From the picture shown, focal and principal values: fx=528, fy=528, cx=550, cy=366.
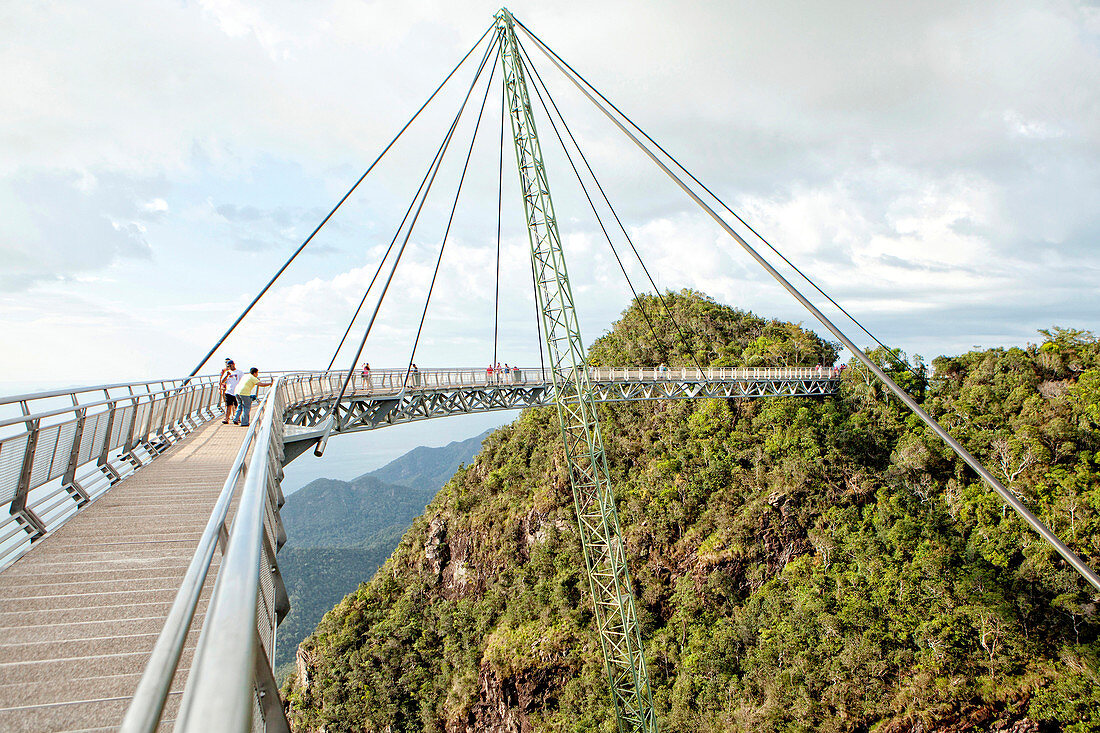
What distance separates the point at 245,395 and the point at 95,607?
8.55m

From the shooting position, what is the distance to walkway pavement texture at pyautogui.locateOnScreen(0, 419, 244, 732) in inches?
107

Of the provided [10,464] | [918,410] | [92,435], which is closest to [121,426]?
[92,435]

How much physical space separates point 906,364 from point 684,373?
13395mm

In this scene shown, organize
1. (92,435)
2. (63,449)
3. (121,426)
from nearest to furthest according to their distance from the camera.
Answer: (63,449) → (92,435) → (121,426)

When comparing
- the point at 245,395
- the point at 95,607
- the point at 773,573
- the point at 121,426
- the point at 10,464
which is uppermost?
the point at 245,395

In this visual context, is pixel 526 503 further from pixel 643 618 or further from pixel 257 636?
pixel 257 636

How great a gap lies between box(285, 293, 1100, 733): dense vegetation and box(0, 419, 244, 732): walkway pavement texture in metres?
24.0

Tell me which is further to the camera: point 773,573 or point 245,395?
point 773,573

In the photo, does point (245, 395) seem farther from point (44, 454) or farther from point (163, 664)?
point (163, 664)

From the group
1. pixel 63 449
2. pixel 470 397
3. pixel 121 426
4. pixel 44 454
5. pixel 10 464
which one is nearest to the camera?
pixel 10 464

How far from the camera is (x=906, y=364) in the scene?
3012 cm

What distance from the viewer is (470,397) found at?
67.7ft

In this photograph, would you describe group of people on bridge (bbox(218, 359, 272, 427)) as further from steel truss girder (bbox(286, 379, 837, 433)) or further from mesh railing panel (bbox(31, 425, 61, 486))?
mesh railing panel (bbox(31, 425, 61, 486))

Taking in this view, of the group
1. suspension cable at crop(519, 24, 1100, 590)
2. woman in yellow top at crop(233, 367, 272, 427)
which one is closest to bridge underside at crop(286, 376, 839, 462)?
woman in yellow top at crop(233, 367, 272, 427)
